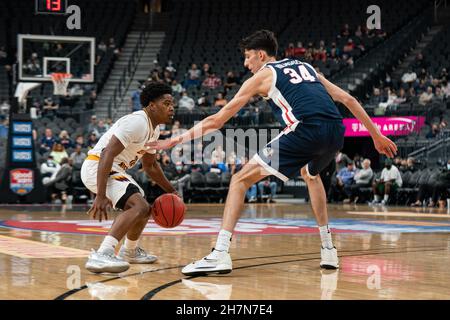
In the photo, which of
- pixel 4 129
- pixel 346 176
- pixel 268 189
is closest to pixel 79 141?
pixel 4 129

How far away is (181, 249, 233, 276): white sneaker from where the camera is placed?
5.36 m

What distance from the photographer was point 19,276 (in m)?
5.23

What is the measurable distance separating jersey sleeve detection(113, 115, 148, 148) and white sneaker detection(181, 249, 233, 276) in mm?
991

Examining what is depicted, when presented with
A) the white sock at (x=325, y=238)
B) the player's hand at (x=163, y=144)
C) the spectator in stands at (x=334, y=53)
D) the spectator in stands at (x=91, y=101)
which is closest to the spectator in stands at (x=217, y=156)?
the spectator in stands at (x=91, y=101)

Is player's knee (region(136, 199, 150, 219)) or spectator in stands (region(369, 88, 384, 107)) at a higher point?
spectator in stands (region(369, 88, 384, 107))

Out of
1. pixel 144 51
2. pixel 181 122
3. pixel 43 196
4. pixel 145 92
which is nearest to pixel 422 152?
pixel 181 122

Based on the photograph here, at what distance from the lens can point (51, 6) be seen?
1664 cm

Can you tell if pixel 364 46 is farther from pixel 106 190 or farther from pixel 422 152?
pixel 106 190

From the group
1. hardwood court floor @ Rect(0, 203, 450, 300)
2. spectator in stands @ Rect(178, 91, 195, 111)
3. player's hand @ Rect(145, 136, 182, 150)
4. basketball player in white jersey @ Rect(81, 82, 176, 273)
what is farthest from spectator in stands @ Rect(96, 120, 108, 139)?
player's hand @ Rect(145, 136, 182, 150)

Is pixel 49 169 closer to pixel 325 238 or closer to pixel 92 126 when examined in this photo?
pixel 92 126

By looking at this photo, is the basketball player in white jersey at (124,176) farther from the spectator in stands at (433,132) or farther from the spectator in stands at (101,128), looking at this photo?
the spectator in stands at (433,132)

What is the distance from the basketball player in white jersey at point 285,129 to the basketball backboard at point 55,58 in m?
12.9

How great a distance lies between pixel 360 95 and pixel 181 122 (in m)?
5.65

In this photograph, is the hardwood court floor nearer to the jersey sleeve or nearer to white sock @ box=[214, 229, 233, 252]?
white sock @ box=[214, 229, 233, 252]
